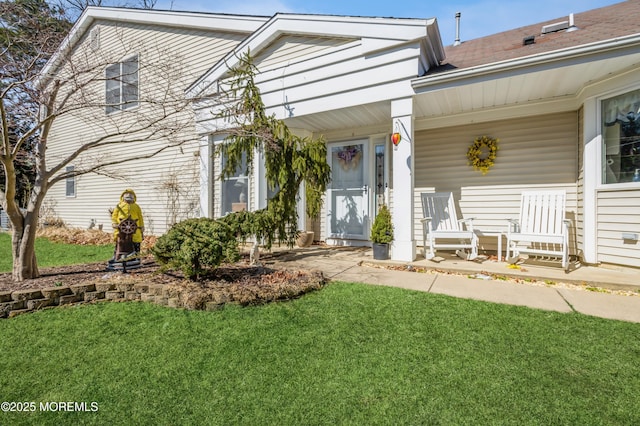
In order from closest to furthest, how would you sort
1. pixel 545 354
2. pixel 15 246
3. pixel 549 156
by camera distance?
pixel 545 354
pixel 15 246
pixel 549 156

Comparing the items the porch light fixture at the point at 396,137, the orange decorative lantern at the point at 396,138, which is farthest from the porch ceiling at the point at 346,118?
the orange decorative lantern at the point at 396,138

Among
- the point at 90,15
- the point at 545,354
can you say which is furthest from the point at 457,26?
the point at 90,15

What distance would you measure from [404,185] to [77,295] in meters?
4.21

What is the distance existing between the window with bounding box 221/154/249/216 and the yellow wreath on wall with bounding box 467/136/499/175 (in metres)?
4.57

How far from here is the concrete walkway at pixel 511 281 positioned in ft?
9.56

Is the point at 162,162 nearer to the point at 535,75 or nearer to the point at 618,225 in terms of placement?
the point at 535,75

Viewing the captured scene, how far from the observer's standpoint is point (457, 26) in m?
7.86

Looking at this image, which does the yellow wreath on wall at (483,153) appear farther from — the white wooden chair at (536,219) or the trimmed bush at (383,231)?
the trimmed bush at (383,231)

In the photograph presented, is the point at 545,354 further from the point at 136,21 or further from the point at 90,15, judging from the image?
the point at 90,15

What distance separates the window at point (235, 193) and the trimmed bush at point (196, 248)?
337cm

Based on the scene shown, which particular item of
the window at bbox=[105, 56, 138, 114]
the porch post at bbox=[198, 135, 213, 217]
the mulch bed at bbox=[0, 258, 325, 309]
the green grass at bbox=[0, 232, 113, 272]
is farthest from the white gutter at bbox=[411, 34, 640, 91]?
the green grass at bbox=[0, 232, 113, 272]

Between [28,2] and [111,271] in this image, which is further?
[111,271]

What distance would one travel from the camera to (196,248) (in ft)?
10.8

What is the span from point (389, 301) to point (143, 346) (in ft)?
6.94
